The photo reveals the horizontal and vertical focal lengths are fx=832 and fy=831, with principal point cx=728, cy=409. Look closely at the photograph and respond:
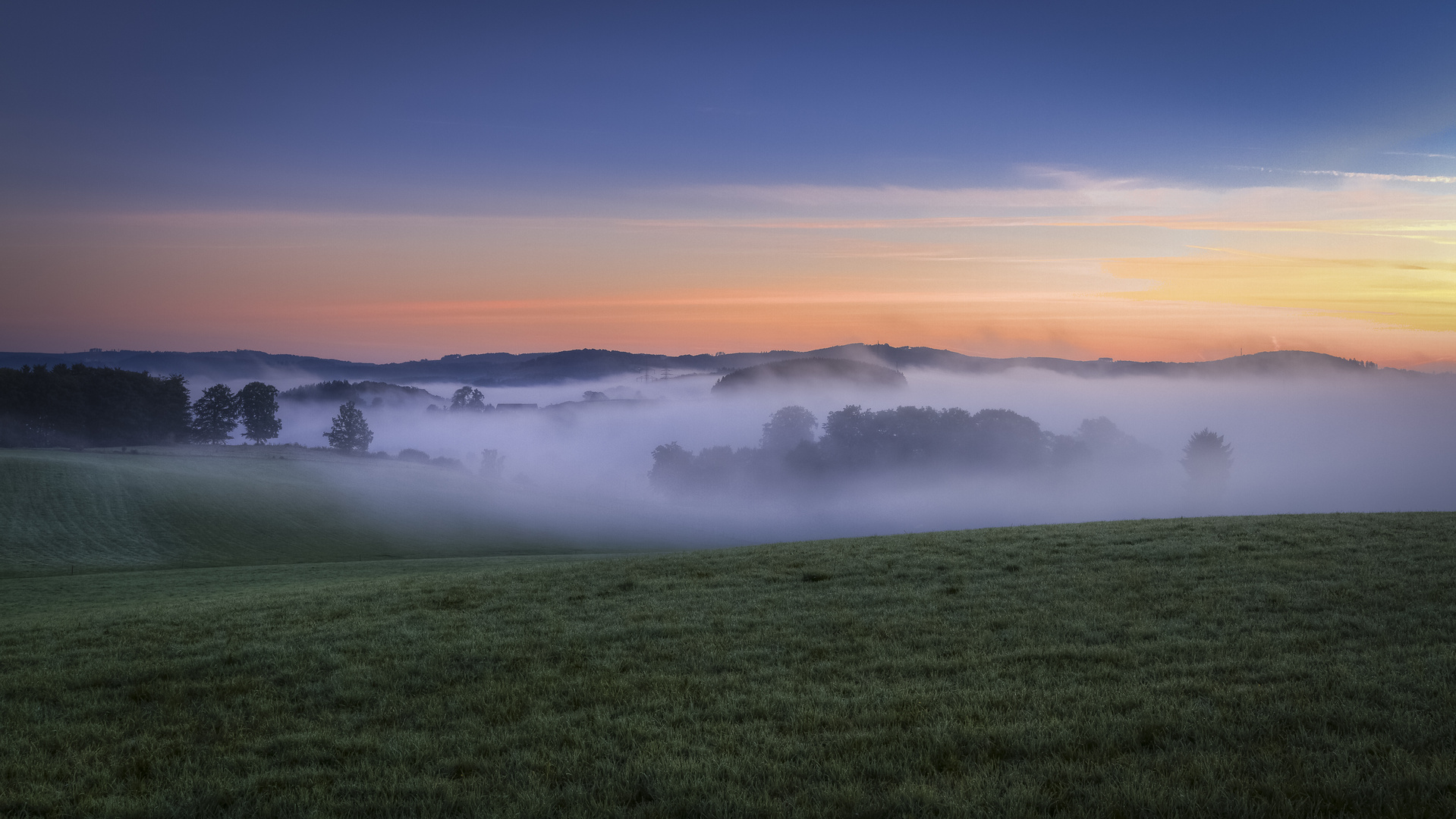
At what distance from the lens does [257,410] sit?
131500 millimetres

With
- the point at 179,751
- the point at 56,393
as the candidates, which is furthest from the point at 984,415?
the point at 56,393

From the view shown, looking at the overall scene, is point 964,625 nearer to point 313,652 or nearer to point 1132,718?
point 1132,718

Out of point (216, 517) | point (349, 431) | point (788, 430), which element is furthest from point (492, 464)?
point (216, 517)

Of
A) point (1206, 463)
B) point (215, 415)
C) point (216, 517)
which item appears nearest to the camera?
point (216, 517)

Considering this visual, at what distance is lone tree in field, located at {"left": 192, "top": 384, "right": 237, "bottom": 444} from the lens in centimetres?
12631

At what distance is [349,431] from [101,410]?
1411 inches

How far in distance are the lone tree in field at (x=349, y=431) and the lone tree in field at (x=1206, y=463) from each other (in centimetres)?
12571

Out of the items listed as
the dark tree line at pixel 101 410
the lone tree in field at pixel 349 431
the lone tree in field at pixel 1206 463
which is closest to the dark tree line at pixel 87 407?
the dark tree line at pixel 101 410

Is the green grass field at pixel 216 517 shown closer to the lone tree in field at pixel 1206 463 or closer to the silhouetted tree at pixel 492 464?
the silhouetted tree at pixel 492 464

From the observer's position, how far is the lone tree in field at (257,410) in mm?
130875

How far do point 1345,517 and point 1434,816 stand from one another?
1934 centimetres

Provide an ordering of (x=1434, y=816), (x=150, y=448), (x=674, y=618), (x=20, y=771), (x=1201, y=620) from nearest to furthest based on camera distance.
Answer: (x=1434, y=816)
(x=20, y=771)
(x=1201, y=620)
(x=674, y=618)
(x=150, y=448)

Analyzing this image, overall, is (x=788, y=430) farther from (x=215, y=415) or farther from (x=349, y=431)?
(x=215, y=415)

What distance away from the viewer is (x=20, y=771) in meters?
7.91
